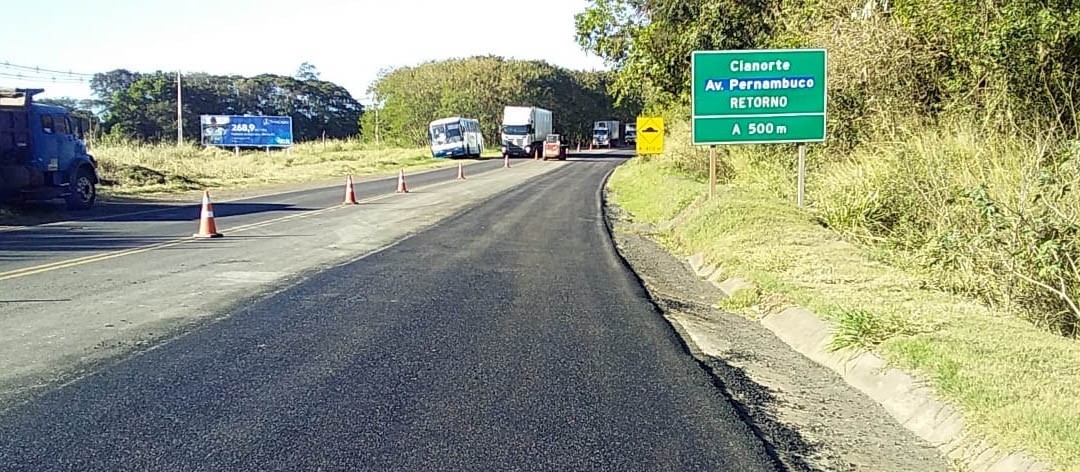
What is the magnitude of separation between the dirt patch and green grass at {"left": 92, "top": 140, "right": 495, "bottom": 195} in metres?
25.4

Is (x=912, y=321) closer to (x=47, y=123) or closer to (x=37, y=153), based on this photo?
(x=37, y=153)

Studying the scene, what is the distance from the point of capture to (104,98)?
94938 mm

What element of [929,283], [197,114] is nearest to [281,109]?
[197,114]

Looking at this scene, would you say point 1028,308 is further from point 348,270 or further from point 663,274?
point 348,270

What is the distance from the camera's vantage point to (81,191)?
23000 millimetres

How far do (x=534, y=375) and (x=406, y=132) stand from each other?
266ft

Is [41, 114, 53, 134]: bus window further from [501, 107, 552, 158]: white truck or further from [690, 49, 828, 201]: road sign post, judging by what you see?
[501, 107, 552, 158]: white truck

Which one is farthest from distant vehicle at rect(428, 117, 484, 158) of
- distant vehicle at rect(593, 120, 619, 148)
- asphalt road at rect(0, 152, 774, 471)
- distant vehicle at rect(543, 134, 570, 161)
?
asphalt road at rect(0, 152, 774, 471)

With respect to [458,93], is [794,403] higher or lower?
lower

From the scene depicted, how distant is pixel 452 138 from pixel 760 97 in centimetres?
4853

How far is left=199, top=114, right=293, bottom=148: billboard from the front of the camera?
6194 cm

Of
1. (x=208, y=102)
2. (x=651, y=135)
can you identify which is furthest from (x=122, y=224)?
(x=208, y=102)

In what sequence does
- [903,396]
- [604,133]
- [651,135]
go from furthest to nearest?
[604,133] → [651,135] → [903,396]

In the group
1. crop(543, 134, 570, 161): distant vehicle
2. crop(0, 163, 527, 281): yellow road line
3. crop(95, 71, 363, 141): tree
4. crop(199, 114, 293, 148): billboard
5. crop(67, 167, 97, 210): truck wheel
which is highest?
crop(95, 71, 363, 141): tree
